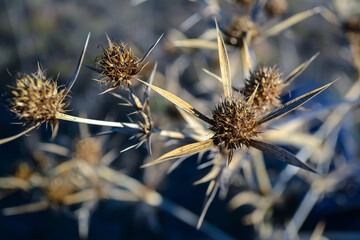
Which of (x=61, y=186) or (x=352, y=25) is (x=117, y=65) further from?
(x=352, y=25)

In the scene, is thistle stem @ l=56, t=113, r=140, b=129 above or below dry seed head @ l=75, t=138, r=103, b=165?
below

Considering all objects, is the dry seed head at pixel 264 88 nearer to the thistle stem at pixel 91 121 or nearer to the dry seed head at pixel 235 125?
the dry seed head at pixel 235 125

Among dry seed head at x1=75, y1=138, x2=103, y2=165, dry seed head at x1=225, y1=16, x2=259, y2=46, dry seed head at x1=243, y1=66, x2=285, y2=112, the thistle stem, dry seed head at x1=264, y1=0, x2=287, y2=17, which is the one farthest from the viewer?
dry seed head at x1=264, y1=0, x2=287, y2=17

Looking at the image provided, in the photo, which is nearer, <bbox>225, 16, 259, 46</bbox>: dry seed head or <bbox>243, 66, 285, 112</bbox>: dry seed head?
Answer: <bbox>243, 66, 285, 112</bbox>: dry seed head

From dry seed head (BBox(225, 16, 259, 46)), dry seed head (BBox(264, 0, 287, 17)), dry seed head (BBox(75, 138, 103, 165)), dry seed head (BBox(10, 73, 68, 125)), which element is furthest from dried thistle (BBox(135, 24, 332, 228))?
dry seed head (BBox(264, 0, 287, 17))

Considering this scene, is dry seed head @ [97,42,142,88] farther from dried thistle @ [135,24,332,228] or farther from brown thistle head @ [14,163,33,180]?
brown thistle head @ [14,163,33,180]

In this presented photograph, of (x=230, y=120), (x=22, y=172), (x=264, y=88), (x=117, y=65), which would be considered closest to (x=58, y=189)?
(x=22, y=172)

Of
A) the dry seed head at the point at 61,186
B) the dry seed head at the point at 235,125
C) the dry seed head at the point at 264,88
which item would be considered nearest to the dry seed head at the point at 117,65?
the dry seed head at the point at 235,125
